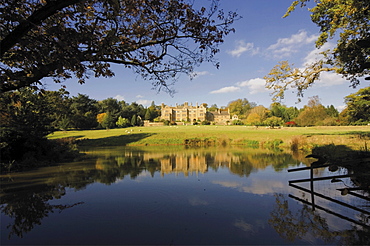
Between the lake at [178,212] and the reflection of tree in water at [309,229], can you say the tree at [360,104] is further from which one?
the reflection of tree in water at [309,229]

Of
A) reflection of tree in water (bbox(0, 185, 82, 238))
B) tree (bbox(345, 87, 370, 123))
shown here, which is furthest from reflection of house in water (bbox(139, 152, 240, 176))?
tree (bbox(345, 87, 370, 123))

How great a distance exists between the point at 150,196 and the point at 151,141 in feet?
79.6

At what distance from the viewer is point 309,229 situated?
4.26 meters

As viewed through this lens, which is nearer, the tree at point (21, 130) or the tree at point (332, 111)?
the tree at point (21, 130)

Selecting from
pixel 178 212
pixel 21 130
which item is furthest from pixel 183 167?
pixel 21 130

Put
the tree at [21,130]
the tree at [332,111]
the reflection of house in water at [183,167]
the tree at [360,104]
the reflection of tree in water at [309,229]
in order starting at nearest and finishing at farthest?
the reflection of tree in water at [309,229], the tree at [21,130], the reflection of house in water at [183,167], the tree at [360,104], the tree at [332,111]

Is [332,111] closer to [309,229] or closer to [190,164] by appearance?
[190,164]

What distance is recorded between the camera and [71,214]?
16.0 feet

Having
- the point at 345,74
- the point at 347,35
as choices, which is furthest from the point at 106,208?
the point at 345,74

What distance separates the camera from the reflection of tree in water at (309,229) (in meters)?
3.88

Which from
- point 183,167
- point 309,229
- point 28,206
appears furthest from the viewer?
point 183,167

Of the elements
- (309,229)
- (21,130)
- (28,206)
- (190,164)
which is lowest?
(190,164)

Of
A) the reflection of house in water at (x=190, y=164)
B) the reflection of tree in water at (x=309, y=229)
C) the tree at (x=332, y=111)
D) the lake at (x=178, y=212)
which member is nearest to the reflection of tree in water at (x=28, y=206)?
the lake at (x=178, y=212)

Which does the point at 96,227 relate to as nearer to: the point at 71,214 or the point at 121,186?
the point at 71,214
